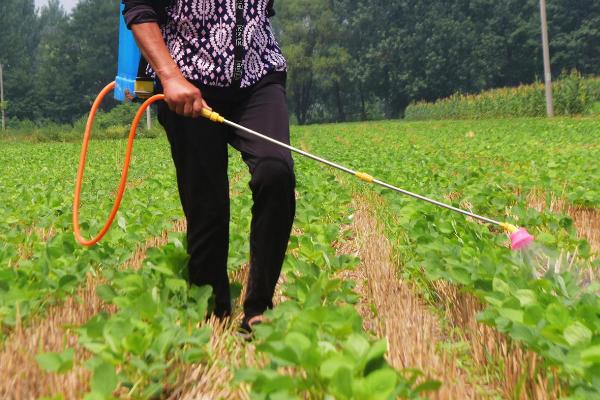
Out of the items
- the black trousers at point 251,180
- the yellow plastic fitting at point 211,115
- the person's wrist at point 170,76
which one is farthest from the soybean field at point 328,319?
the person's wrist at point 170,76

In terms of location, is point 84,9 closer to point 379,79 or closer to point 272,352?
point 379,79

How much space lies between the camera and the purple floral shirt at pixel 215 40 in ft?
9.08

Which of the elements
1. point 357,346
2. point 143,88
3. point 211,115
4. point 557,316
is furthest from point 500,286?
point 143,88

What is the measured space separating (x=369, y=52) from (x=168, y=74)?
2718 inches

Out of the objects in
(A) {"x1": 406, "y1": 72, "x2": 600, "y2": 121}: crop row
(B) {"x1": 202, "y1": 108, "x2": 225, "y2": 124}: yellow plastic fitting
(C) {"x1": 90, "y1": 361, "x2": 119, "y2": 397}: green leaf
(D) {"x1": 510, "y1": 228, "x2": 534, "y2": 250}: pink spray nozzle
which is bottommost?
(C) {"x1": 90, "y1": 361, "x2": 119, "y2": 397}: green leaf

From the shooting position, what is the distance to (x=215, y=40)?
9.08 feet

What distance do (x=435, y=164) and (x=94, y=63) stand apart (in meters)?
76.8

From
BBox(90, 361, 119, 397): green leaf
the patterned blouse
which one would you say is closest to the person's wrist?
the patterned blouse

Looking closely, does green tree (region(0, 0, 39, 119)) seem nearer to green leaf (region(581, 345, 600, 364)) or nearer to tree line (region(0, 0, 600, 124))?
tree line (region(0, 0, 600, 124))

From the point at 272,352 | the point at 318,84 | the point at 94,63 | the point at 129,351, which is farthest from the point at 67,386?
the point at 94,63

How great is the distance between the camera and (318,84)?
2936 inches

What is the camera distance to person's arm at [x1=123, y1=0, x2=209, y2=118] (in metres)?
2.59

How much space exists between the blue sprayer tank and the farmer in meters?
0.08

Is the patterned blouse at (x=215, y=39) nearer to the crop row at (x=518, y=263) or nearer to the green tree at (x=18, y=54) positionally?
the crop row at (x=518, y=263)
